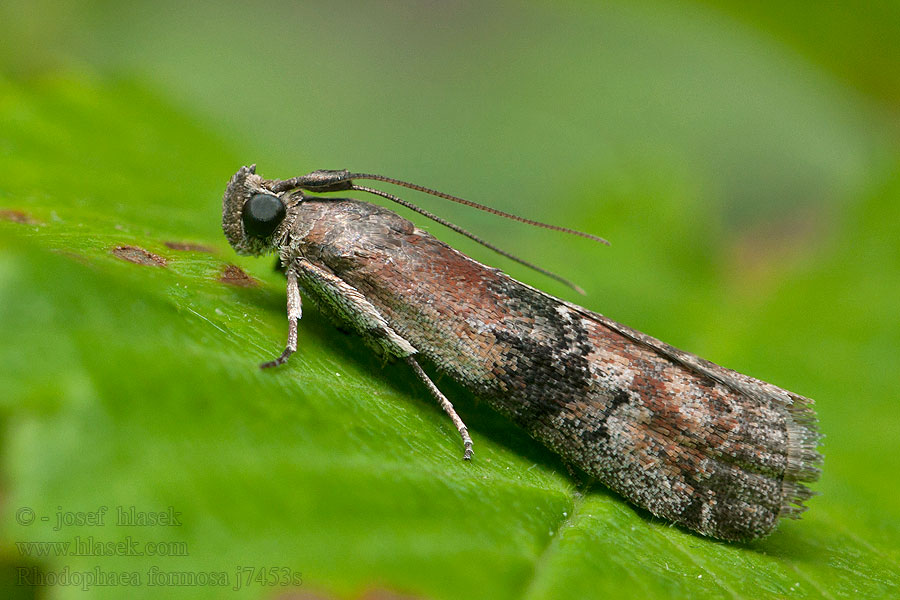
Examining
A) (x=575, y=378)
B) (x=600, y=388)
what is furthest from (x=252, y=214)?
(x=600, y=388)

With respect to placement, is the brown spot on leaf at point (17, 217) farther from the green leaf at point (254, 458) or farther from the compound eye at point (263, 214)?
the compound eye at point (263, 214)

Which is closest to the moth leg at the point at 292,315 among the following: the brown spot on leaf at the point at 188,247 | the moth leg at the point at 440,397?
the moth leg at the point at 440,397

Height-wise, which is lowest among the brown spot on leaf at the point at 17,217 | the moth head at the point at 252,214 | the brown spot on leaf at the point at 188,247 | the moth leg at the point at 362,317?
the brown spot on leaf at the point at 17,217

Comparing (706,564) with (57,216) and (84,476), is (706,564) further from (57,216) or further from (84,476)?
(57,216)

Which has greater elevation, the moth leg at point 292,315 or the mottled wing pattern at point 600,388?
Result: the mottled wing pattern at point 600,388

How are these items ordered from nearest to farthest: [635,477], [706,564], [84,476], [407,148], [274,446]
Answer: [84,476]
[274,446]
[706,564]
[635,477]
[407,148]

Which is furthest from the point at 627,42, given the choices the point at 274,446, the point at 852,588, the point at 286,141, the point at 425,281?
the point at 274,446

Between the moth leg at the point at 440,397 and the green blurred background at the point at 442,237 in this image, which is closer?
the green blurred background at the point at 442,237
